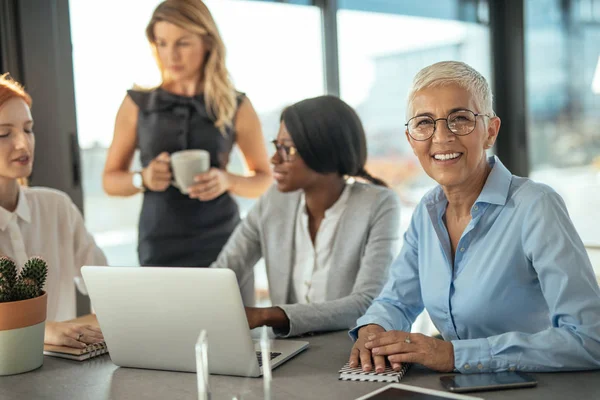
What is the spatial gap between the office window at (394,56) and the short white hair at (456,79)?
245cm

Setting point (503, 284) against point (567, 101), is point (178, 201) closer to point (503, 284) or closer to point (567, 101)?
point (503, 284)

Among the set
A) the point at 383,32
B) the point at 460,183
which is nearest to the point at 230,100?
the point at 460,183

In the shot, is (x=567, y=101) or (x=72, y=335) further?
(x=567, y=101)

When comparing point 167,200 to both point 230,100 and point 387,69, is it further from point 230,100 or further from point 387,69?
point 387,69

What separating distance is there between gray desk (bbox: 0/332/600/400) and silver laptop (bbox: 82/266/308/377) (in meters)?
0.03

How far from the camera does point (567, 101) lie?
469 cm

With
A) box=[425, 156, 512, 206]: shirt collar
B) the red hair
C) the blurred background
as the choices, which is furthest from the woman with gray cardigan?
the red hair

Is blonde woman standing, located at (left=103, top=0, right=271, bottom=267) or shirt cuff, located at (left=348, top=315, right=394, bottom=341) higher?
blonde woman standing, located at (left=103, top=0, right=271, bottom=267)

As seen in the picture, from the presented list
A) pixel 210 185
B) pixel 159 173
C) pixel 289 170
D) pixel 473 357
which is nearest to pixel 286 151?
pixel 289 170

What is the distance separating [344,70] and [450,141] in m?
2.57

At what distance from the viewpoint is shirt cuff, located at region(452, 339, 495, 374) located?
4.59 feet

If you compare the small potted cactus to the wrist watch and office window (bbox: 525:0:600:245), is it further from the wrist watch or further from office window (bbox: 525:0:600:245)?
office window (bbox: 525:0:600:245)

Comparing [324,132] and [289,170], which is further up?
[324,132]

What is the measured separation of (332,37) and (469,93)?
2486 millimetres
